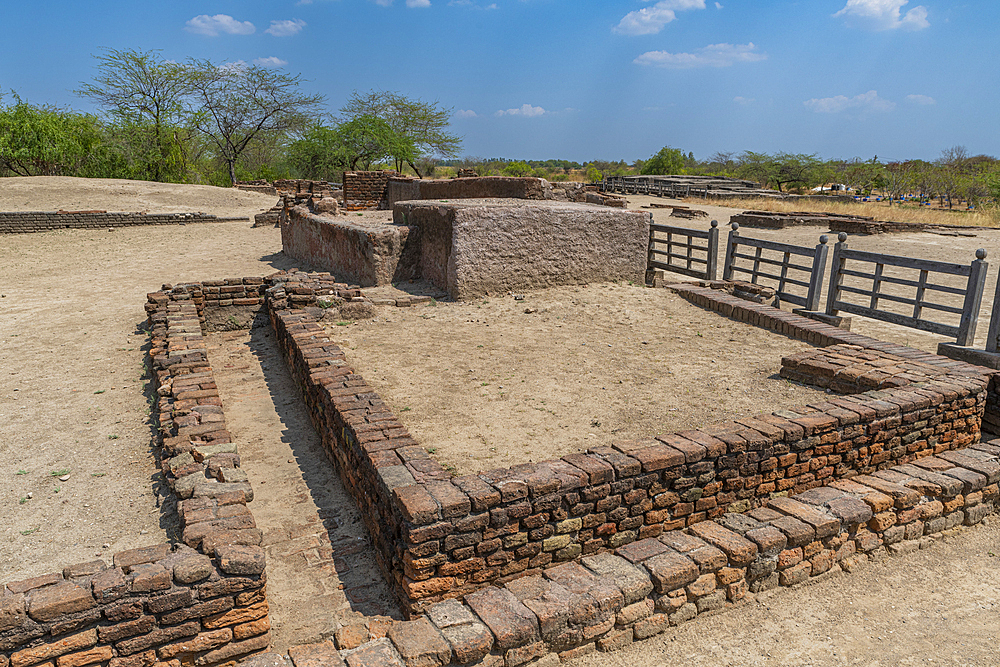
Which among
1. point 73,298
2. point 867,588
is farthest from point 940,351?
point 73,298

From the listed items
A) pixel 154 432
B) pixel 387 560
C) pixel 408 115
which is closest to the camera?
pixel 387 560

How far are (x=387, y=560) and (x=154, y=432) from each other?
2.53 metres

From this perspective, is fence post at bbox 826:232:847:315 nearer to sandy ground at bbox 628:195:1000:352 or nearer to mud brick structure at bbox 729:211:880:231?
sandy ground at bbox 628:195:1000:352

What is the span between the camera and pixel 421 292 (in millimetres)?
8164

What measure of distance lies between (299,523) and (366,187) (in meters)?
16.1

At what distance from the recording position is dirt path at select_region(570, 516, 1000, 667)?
2684 mm

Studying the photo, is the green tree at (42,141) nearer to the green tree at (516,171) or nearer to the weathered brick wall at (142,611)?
the green tree at (516,171)

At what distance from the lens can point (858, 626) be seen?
2889mm

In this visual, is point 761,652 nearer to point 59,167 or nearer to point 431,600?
point 431,600

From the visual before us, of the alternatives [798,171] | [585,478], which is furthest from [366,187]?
[798,171]

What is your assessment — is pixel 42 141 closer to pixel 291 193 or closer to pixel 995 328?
pixel 291 193

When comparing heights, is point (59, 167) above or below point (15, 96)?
below

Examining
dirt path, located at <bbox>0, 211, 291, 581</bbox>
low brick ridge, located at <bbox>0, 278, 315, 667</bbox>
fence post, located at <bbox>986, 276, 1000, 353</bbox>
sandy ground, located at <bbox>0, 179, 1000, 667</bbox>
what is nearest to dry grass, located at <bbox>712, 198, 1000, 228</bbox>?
fence post, located at <bbox>986, 276, 1000, 353</bbox>

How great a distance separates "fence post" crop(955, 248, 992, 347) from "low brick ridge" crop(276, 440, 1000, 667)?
284 centimetres
